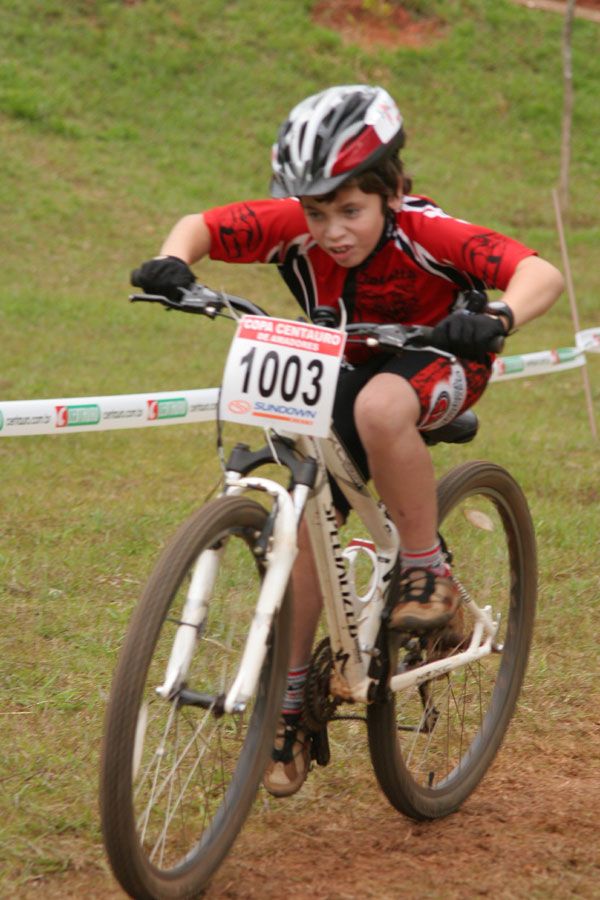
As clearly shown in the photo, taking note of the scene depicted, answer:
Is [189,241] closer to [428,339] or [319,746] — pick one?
[428,339]

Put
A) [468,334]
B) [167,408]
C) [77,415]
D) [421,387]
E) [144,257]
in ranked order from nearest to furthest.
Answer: [468,334], [421,387], [77,415], [167,408], [144,257]

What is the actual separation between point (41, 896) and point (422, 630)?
1.14 metres

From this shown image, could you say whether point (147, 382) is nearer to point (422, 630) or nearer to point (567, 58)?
point (422, 630)

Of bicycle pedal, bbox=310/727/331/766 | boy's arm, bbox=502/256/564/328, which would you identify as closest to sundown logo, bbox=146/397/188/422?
bicycle pedal, bbox=310/727/331/766

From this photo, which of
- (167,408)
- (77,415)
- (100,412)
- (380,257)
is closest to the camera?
(380,257)

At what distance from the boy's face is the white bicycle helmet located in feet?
0.30

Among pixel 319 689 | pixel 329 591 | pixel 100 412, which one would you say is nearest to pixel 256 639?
pixel 329 591

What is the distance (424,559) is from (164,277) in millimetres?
1004

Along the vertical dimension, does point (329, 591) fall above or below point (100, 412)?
below

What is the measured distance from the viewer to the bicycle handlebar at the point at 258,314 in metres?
3.02

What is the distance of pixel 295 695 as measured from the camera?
3484 mm

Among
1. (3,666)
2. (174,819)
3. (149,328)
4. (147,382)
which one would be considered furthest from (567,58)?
(174,819)

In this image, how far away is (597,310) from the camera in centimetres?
1587

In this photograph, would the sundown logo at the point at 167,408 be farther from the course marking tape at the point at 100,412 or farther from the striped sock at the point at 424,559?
the striped sock at the point at 424,559
